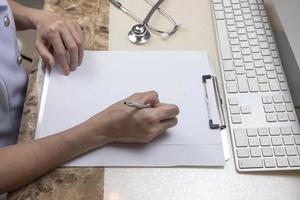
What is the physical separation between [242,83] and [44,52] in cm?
45

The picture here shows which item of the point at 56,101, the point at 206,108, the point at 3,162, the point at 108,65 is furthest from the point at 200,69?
the point at 3,162

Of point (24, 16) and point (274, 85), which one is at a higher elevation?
point (24, 16)

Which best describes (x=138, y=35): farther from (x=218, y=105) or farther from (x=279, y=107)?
(x=279, y=107)

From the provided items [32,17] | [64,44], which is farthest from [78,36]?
[32,17]

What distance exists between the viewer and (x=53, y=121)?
2.19ft

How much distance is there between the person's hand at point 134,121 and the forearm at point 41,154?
25 mm

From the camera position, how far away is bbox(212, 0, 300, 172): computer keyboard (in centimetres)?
65

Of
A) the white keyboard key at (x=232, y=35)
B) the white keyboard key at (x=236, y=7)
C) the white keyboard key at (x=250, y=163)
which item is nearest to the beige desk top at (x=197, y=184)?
the white keyboard key at (x=250, y=163)

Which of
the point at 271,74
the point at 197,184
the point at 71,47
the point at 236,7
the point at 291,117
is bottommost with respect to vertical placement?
the point at 197,184

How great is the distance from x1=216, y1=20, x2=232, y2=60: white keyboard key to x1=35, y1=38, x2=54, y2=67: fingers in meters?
0.40

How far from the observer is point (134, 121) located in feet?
2.04

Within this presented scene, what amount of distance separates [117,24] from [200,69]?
0.25 m

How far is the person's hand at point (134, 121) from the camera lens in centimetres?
62

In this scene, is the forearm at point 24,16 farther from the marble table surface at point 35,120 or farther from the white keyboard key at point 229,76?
the white keyboard key at point 229,76
